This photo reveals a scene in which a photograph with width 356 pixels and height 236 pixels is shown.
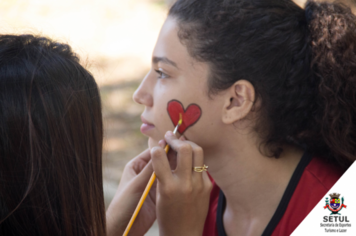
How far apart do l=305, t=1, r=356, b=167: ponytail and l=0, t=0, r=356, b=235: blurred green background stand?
2508 millimetres

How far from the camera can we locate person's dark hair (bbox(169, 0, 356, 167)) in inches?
59.5

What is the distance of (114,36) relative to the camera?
215 inches

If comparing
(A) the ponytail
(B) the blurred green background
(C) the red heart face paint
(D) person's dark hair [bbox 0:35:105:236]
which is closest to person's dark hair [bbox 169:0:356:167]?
(A) the ponytail

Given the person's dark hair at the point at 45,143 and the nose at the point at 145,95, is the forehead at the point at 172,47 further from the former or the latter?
the person's dark hair at the point at 45,143

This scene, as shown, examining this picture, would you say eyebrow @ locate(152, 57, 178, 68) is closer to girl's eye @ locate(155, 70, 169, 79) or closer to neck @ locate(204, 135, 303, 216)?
girl's eye @ locate(155, 70, 169, 79)

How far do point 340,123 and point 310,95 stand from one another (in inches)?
6.9

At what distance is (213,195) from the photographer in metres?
1.96

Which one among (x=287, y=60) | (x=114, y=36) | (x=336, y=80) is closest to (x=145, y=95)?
(x=287, y=60)

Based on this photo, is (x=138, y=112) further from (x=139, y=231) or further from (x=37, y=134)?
(x=37, y=134)

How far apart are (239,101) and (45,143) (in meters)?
0.84

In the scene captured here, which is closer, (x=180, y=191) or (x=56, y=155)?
(x=56, y=155)

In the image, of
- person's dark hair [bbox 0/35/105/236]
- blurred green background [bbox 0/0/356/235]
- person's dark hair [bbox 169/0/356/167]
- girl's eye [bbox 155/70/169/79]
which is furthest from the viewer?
blurred green background [bbox 0/0/356/235]

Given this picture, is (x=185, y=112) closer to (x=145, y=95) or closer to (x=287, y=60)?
(x=145, y=95)

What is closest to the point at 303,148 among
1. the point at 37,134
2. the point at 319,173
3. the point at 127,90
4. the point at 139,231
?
the point at 319,173
